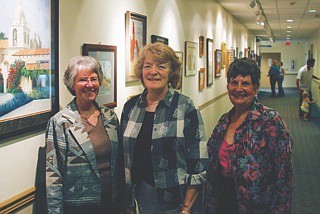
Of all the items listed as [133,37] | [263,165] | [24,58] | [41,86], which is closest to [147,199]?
[263,165]

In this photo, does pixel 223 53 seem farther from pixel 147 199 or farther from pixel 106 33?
pixel 147 199

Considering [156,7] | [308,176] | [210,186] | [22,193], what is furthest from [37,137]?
[308,176]

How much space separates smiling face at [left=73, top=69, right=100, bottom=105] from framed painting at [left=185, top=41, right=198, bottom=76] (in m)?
3.46

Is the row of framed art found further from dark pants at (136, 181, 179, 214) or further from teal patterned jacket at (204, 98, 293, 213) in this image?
dark pants at (136, 181, 179, 214)

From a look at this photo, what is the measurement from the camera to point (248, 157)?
218 cm

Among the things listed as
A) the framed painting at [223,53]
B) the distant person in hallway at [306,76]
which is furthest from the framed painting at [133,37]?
the distant person in hallway at [306,76]

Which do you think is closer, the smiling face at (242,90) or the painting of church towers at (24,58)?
the painting of church towers at (24,58)

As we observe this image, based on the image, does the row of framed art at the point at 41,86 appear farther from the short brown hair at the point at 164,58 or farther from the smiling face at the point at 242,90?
the smiling face at the point at 242,90

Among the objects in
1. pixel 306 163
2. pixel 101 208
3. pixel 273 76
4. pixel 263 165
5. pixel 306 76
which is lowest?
pixel 306 163

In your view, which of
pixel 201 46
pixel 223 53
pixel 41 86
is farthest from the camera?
pixel 223 53

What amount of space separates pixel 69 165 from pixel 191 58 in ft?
13.4

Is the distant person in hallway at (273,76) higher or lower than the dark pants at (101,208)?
higher

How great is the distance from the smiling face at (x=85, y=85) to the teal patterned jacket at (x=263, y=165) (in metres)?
0.82

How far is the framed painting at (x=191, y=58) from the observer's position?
18.4ft
